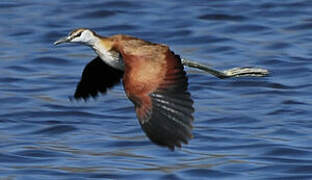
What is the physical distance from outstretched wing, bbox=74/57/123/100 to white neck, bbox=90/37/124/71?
1.81ft

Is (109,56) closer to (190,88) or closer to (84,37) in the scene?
(84,37)

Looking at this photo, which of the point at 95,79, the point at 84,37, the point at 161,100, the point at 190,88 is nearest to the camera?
the point at 161,100

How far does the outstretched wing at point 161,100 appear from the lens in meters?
7.57

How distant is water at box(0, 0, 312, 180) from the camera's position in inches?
417

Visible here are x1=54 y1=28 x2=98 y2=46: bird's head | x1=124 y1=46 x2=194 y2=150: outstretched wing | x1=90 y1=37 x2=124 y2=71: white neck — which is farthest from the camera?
x1=54 y1=28 x2=98 y2=46: bird's head

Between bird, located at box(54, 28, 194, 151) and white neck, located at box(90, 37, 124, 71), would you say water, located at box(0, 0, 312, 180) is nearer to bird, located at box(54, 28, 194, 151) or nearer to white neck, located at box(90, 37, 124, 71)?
→ white neck, located at box(90, 37, 124, 71)

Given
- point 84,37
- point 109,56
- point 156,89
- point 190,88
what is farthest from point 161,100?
point 190,88

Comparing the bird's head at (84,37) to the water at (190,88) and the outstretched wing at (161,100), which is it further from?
the water at (190,88)

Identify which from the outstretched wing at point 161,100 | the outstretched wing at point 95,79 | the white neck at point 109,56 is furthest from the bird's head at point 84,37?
the outstretched wing at point 161,100

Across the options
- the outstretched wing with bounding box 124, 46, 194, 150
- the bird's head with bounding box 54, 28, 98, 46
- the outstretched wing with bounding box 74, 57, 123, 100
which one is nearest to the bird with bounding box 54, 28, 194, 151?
the outstretched wing with bounding box 124, 46, 194, 150

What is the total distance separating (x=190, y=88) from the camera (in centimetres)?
1301

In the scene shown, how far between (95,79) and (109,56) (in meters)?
0.76

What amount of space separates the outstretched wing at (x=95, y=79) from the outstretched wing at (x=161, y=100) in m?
1.18

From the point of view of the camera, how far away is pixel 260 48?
14.4 m
